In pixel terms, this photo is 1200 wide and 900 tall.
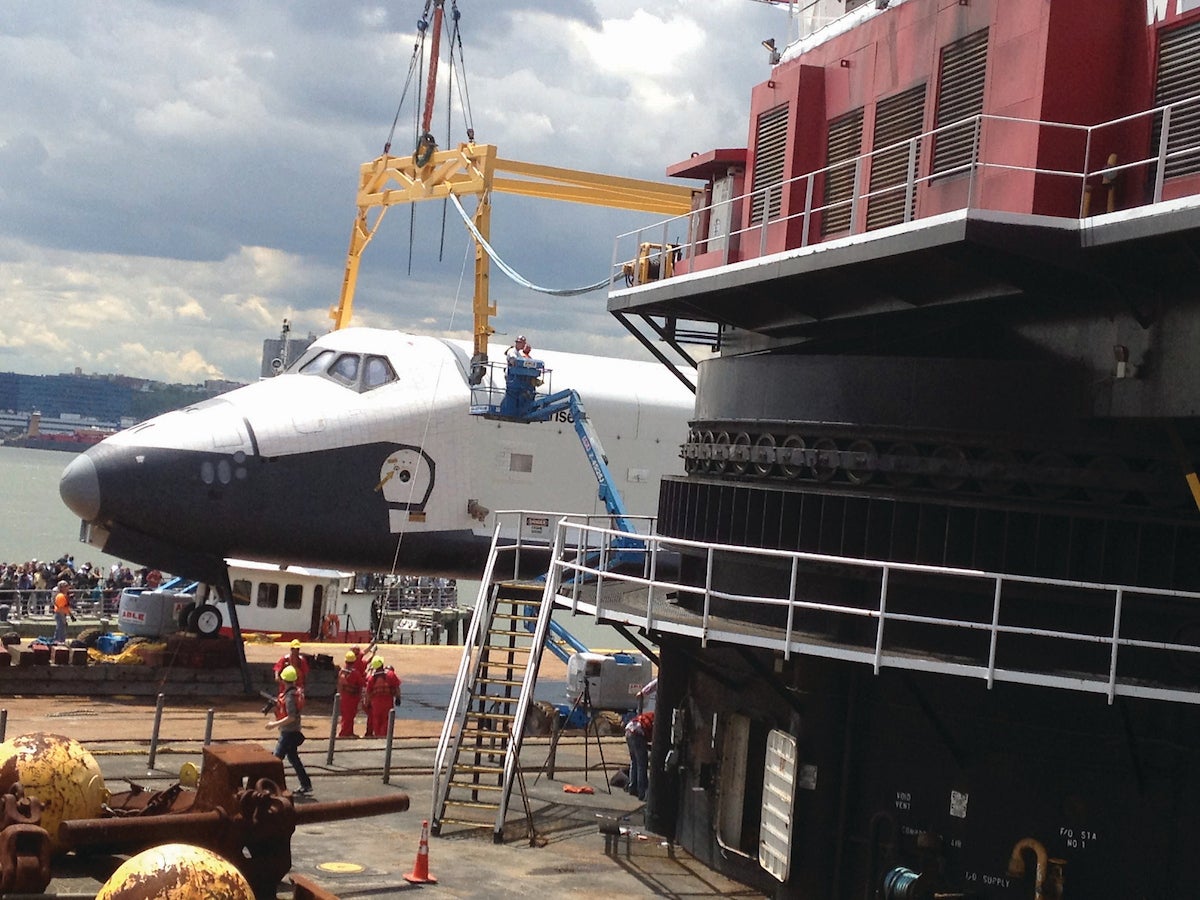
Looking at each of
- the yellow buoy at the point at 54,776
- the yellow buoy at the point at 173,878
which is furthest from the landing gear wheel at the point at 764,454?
the yellow buoy at the point at 173,878

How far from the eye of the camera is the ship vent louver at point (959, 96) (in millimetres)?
14195

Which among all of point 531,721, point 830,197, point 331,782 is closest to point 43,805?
point 331,782

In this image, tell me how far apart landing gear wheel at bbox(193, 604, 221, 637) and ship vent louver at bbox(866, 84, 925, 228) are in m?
16.6

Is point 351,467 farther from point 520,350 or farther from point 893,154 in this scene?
point 893,154

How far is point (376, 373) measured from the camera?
2747 centimetres

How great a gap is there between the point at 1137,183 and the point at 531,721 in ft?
49.8

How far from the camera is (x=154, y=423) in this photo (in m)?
25.8

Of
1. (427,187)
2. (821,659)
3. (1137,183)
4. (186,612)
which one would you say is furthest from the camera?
(427,187)

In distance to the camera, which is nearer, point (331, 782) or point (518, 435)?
point (331, 782)

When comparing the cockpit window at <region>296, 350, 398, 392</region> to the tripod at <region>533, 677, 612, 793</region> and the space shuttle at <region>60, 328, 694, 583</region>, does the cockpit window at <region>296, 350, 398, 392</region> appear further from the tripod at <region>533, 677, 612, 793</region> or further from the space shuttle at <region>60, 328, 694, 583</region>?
the tripod at <region>533, 677, 612, 793</region>

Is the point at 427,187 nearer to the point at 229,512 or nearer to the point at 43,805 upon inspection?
the point at 229,512

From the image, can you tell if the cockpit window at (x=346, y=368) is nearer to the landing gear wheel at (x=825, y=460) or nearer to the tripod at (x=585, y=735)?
the tripod at (x=585, y=735)

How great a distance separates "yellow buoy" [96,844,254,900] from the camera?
891 centimetres

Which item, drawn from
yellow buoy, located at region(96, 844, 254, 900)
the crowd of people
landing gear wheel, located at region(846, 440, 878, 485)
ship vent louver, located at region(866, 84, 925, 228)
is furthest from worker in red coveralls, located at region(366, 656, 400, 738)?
the crowd of people
